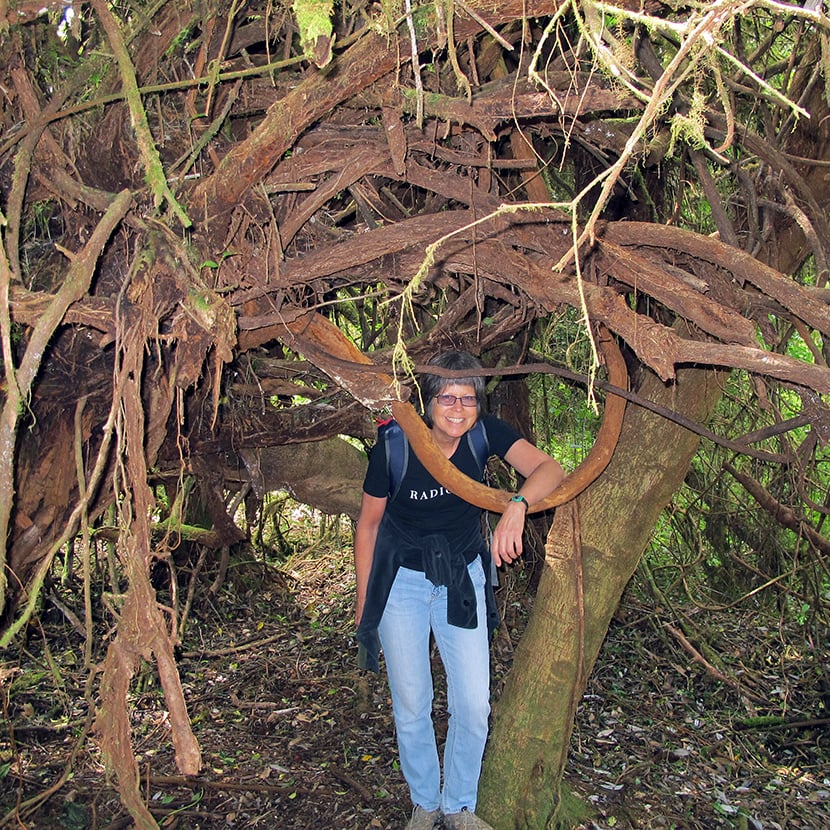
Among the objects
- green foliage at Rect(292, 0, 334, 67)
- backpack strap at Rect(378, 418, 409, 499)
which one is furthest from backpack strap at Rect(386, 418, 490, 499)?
green foliage at Rect(292, 0, 334, 67)

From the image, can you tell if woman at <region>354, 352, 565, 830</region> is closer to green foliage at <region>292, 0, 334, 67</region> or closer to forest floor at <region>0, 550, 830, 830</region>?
forest floor at <region>0, 550, 830, 830</region>

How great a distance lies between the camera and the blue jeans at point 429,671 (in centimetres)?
328

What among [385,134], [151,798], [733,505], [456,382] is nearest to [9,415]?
[385,134]

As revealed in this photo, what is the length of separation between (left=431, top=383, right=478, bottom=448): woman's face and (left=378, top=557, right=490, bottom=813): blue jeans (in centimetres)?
55

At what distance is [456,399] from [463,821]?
1644mm

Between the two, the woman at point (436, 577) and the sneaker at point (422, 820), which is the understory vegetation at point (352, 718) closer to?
the sneaker at point (422, 820)

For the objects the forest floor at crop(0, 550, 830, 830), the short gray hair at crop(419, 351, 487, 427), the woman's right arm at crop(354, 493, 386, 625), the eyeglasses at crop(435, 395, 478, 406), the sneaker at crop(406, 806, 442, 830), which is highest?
the short gray hair at crop(419, 351, 487, 427)

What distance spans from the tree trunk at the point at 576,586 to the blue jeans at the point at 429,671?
1.40 ft

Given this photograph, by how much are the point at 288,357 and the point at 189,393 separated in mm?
925

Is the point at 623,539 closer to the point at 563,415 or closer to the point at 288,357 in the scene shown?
the point at 288,357

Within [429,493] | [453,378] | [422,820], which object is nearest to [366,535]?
[429,493]

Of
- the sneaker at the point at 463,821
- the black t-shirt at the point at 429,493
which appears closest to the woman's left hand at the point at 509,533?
the black t-shirt at the point at 429,493

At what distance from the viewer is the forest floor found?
3926 mm

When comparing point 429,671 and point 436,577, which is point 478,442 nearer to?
point 436,577
